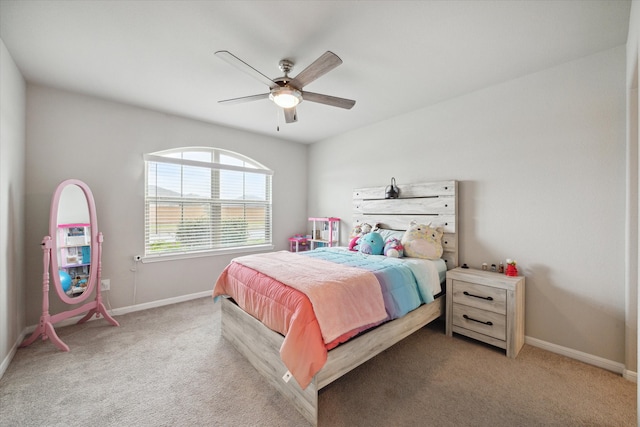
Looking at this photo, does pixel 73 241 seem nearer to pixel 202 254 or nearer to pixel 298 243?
pixel 202 254

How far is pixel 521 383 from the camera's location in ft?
6.23

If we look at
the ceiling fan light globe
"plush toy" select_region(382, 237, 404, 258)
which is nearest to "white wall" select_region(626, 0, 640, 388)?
"plush toy" select_region(382, 237, 404, 258)

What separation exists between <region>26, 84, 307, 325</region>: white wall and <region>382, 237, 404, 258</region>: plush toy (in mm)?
2498

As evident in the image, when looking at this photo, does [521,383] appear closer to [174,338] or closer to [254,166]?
[174,338]

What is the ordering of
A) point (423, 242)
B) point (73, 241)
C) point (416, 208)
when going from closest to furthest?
point (73, 241)
point (423, 242)
point (416, 208)

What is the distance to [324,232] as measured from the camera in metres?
4.61

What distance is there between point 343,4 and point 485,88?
1.95m

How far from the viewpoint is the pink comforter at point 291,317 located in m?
1.52

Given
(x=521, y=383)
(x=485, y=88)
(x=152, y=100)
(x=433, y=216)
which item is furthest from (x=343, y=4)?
(x=521, y=383)

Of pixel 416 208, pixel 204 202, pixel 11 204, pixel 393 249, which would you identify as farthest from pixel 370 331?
pixel 11 204

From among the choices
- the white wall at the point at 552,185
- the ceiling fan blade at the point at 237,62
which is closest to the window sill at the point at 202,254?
the ceiling fan blade at the point at 237,62

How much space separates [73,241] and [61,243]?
102mm

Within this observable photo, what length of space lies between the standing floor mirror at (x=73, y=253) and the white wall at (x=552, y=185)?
396cm

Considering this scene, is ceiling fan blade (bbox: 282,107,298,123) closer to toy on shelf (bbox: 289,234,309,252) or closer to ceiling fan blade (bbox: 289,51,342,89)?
ceiling fan blade (bbox: 289,51,342,89)
